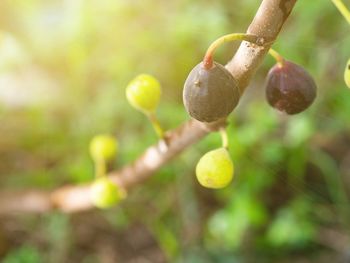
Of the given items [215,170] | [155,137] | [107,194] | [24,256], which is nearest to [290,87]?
[215,170]

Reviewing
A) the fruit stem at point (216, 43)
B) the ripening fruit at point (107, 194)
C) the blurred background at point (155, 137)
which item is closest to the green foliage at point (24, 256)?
the blurred background at point (155, 137)

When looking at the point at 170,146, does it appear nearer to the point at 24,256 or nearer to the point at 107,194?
the point at 107,194

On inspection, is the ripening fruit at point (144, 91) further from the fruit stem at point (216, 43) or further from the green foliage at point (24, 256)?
the green foliage at point (24, 256)

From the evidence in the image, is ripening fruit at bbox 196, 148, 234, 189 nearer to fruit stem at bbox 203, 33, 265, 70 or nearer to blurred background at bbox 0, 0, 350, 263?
fruit stem at bbox 203, 33, 265, 70

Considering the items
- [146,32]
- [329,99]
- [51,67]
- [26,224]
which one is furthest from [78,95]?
[329,99]

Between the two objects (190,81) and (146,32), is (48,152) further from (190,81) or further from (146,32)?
(190,81)

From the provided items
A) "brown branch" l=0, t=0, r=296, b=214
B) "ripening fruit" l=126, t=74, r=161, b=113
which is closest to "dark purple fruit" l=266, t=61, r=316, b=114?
"brown branch" l=0, t=0, r=296, b=214
